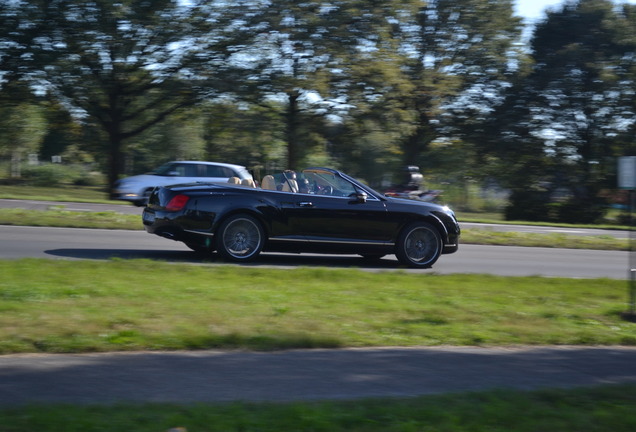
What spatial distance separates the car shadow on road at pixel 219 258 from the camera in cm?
1216

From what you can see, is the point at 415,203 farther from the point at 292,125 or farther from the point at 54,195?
the point at 54,195

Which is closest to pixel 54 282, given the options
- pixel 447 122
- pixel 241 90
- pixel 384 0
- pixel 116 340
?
pixel 116 340

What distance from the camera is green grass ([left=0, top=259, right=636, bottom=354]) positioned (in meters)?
7.04

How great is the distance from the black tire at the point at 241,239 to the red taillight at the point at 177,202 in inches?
27.4

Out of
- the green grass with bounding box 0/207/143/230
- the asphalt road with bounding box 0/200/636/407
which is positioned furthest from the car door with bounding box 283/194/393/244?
the green grass with bounding box 0/207/143/230

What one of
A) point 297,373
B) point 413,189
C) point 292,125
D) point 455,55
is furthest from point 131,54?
point 297,373

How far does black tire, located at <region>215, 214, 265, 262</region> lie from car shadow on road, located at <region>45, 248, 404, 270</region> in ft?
0.53

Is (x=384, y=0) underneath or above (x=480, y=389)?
above

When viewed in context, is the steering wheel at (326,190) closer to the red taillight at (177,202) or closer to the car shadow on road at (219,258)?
the car shadow on road at (219,258)

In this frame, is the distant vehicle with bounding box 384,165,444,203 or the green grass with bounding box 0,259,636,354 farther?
the distant vehicle with bounding box 384,165,444,203

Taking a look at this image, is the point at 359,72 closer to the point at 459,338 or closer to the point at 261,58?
the point at 261,58

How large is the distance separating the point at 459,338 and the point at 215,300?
8.71ft

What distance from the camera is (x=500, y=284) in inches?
440

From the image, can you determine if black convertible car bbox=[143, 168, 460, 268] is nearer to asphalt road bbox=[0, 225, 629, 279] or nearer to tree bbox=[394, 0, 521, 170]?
asphalt road bbox=[0, 225, 629, 279]
